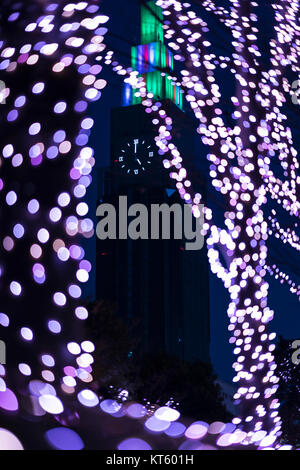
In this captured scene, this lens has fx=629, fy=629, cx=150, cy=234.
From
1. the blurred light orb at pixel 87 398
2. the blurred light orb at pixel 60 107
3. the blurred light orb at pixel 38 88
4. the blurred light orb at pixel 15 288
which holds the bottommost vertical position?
the blurred light orb at pixel 87 398

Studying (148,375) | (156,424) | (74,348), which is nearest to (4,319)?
(74,348)

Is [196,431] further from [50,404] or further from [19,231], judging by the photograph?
[19,231]

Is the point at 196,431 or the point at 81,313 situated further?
the point at 196,431

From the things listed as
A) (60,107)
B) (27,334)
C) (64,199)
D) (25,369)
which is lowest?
(25,369)

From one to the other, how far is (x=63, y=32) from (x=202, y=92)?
2.27 meters

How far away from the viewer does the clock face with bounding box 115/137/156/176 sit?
74875 millimetres

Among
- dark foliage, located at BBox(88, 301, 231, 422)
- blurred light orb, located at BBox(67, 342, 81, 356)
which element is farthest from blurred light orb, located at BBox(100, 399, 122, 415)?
dark foliage, located at BBox(88, 301, 231, 422)

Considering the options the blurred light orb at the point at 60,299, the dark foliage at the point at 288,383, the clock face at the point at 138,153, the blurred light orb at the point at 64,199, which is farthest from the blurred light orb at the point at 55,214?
the clock face at the point at 138,153

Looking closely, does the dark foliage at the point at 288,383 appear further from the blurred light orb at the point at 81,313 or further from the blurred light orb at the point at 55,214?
the blurred light orb at the point at 55,214

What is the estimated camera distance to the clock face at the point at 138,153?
2948 inches

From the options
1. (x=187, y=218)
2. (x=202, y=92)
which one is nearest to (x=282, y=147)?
(x=202, y=92)

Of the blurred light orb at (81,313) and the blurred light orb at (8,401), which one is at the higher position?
the blurred light orb at (81,313)

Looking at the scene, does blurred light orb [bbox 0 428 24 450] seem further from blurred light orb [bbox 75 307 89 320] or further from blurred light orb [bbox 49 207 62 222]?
blurred light orb [bbox 49 207 62 222]

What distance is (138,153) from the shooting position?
249 feet
